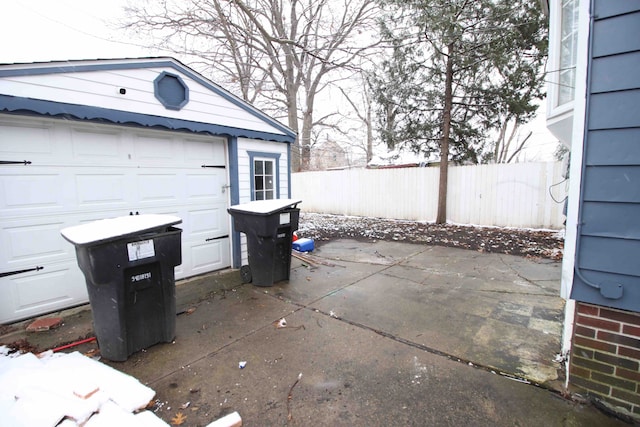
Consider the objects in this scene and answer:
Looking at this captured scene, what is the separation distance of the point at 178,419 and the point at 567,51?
13.4 feet

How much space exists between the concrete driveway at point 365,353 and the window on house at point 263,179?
1.65 m

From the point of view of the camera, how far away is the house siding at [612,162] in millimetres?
1680

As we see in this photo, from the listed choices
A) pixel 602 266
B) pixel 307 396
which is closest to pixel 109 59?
pixel 307 396

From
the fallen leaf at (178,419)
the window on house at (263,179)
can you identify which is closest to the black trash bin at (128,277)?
the fallen leaf at (178,419)

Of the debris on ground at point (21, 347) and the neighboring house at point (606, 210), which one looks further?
the debris on ground at point (21, 347)

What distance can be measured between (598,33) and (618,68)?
0.24 meters

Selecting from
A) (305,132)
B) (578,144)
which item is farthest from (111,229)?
(305,132)

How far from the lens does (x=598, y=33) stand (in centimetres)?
174

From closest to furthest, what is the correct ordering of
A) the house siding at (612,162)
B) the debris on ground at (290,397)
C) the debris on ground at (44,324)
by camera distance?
the house siding at (612,162)
the debris on ground at (290,397)
the debris on ground at (44,324)

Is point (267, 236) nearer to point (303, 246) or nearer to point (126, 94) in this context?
point (303, 246)

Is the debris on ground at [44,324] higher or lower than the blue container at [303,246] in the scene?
lower

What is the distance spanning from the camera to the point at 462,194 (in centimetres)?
913

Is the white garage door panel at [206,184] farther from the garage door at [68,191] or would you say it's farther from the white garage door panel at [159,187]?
the white garage door panel at [159,187]

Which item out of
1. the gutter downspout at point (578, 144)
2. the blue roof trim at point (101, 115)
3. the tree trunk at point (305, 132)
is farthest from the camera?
the tree trunk at point (305, 132)
